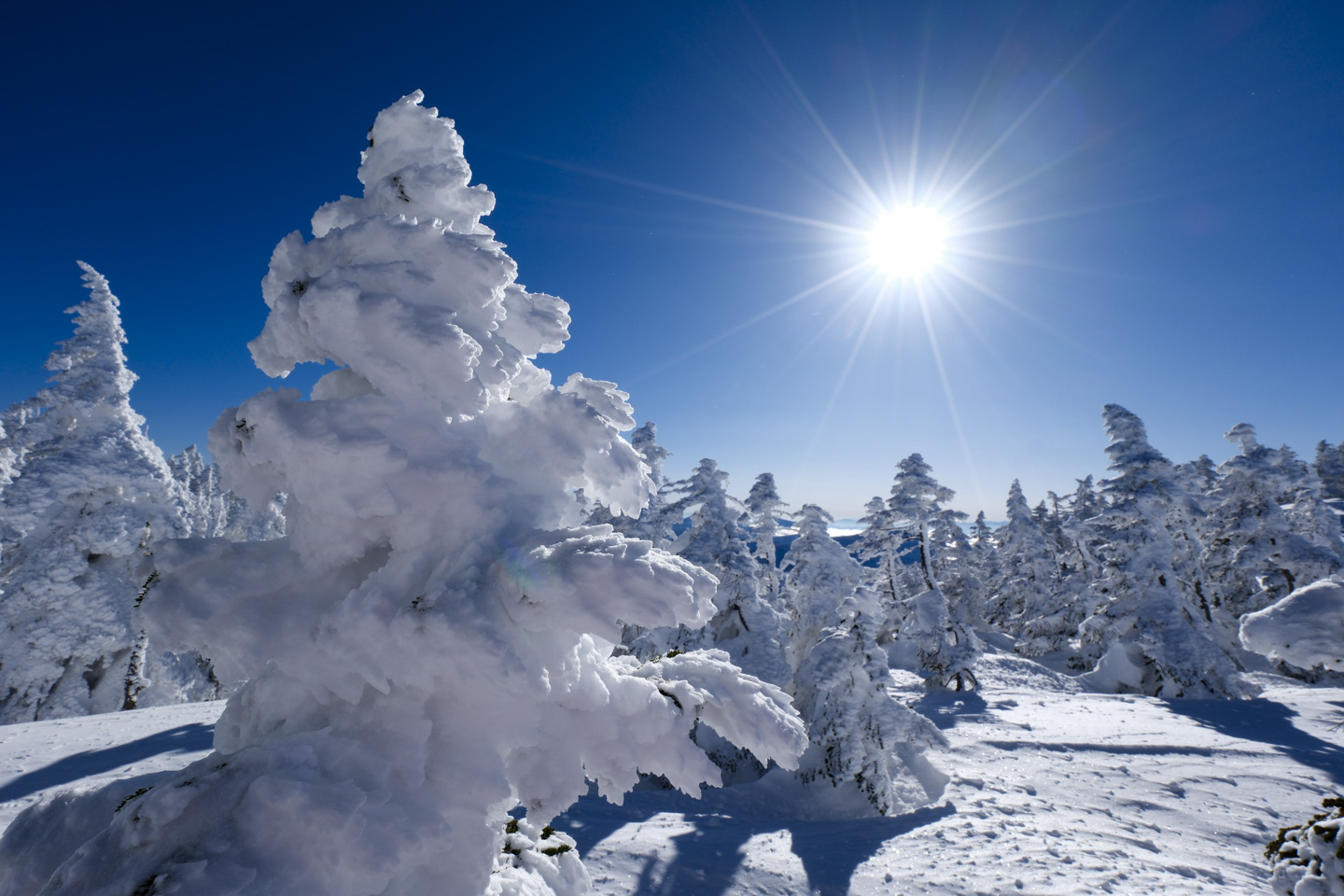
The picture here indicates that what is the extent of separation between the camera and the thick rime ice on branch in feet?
7.61

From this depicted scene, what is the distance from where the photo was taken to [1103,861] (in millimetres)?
8828

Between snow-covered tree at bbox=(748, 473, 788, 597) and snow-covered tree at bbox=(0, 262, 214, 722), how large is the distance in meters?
26.8

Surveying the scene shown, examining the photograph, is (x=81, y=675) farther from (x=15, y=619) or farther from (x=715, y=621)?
(x=715, y=621)

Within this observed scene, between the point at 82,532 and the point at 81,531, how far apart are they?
4 centimetres

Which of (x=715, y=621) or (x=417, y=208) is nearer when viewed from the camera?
(x=417, y=208)

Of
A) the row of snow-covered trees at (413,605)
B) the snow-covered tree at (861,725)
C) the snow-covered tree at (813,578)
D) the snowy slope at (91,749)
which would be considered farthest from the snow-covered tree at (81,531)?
the snow-covered tree at (813,578)

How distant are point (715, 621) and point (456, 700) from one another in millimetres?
20499

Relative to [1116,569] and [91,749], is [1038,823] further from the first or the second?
[91,749]

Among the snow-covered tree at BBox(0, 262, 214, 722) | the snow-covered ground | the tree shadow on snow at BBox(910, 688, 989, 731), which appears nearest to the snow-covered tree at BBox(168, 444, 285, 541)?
the snow-covered tree at BBox(0, 262, 214, 722)

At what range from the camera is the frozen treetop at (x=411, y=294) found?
3229mm

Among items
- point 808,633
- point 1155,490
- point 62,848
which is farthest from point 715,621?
point 62,848

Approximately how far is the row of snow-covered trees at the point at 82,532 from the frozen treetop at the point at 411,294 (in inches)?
795

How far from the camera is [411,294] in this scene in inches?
135

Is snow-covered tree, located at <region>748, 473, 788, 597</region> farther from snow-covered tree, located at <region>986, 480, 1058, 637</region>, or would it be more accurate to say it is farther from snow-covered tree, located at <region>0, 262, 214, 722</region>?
snow-covered tree, located at <region>0, 262, 214, 722</region>
